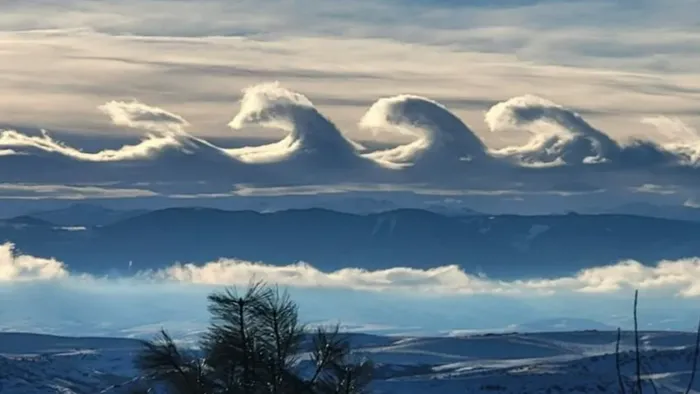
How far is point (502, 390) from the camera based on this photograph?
5364 inches

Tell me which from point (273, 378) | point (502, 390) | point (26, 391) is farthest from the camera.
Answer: point (26, 391)

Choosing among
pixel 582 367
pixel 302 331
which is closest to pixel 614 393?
pixel 582 367

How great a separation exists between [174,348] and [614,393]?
109092mm

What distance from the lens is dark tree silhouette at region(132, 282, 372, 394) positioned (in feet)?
41.0

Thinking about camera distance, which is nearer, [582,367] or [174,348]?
[174,348]

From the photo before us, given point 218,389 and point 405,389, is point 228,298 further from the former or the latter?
point 405,389

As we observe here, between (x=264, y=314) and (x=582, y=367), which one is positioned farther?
(x=582, y=367)

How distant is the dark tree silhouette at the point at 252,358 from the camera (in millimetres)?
12484

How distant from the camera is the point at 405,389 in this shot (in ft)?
475

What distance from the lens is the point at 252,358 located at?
12656 mm

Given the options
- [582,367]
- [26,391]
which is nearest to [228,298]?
[582,367]

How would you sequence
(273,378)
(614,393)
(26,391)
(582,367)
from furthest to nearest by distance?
(26,391), (582,367), (614,393), (273,378)

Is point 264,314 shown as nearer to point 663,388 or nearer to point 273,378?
point 273,378

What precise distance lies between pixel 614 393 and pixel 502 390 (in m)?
18.4
